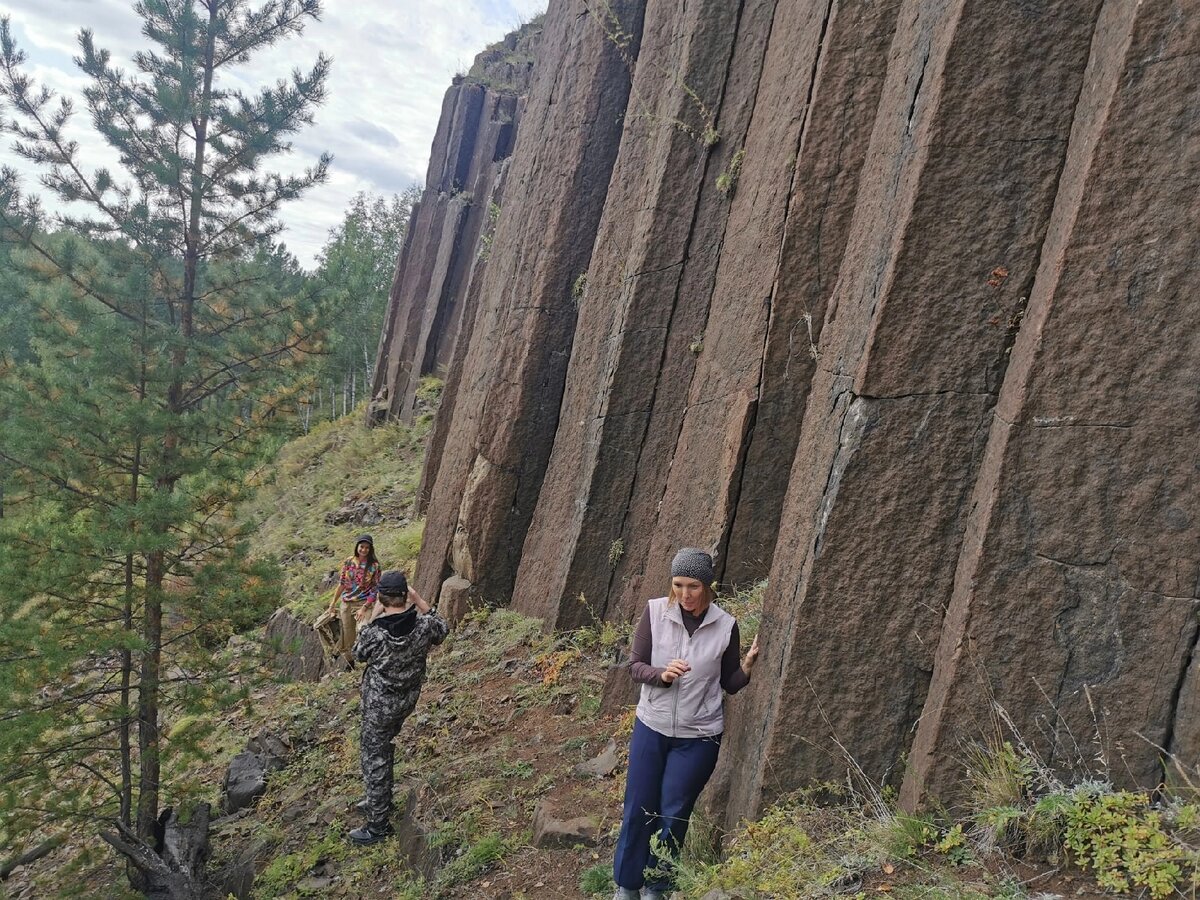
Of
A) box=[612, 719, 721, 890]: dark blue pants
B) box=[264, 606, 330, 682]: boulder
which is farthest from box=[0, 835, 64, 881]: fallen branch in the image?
box=[612, 719, 721, 890]: dark blue pants

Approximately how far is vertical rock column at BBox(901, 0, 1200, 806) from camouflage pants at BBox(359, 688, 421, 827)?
4041mm

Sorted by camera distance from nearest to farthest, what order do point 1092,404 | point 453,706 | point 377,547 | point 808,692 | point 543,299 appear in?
point 1092,404 → point 808,692 → point 453,706 → point 543,299 → point 377,547

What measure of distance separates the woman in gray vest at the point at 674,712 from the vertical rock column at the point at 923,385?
0.44 metres

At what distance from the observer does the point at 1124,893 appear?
3090mm

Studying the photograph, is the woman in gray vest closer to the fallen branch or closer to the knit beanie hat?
the knit beanie hat

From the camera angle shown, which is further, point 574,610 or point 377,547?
point 377,547

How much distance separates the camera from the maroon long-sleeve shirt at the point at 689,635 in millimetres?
4094

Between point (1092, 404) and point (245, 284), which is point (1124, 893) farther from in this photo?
point (245, 284)

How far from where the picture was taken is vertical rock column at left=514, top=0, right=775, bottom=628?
26.5 feet

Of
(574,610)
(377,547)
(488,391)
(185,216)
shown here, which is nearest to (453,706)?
(574,610)

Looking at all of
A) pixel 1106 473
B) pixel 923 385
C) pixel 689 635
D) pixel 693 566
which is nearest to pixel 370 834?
pixel 689 635

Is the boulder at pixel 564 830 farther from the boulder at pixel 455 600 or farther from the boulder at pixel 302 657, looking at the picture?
the boulder at pixel 302 657

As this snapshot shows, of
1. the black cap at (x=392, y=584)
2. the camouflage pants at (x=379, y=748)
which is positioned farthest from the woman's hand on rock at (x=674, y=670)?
the camouflage pants at (x=379, y=748)

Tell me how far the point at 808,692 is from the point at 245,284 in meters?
7.34
